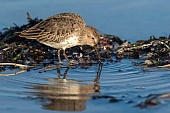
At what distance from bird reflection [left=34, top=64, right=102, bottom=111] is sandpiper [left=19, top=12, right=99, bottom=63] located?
1.35 metres

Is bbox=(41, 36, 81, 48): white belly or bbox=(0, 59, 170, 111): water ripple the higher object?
bbox=(41, 36, 81, 48): white belly

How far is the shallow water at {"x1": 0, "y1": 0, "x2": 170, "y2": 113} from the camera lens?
5858 mm

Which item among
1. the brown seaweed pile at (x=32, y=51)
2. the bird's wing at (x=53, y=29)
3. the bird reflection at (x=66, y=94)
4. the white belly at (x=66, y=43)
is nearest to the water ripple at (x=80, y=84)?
the bird reflection at (x=66, y=94)

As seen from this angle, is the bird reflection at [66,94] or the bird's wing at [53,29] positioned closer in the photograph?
the bird reflection at [66,94]

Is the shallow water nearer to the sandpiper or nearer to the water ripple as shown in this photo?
the water ripple

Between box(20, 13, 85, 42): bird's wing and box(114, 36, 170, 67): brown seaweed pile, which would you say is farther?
box(20, 13, 85, 42): bird's wing

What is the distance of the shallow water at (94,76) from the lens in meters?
5.86

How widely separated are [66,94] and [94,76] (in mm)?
1033

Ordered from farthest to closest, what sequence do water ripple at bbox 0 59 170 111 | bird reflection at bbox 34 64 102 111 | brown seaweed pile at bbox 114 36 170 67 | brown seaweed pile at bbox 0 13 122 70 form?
1. brown seaweed pile at bbox 114 36 170 67
2. brown seaweed pile at bbox 0 13 122 70
3. water ripple at bbox 0 59 170 111
4. bird reflection at bbox 34 64 102 111

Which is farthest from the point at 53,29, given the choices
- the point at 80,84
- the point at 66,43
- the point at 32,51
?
the point at 80,84

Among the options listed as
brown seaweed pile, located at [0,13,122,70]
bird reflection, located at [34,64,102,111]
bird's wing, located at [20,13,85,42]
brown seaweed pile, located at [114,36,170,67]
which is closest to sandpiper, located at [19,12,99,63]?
bird's wing, located at [20,13,85,42]

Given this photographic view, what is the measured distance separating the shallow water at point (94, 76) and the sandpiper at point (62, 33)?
81cm

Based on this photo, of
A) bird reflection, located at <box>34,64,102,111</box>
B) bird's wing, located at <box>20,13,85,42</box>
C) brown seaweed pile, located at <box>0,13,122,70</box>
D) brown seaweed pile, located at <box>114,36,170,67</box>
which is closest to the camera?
bird reflection, located at <box>34,64,102,111</box>

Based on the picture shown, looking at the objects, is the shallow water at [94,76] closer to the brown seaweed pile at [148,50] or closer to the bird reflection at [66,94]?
the bird reflection at [66,94]
